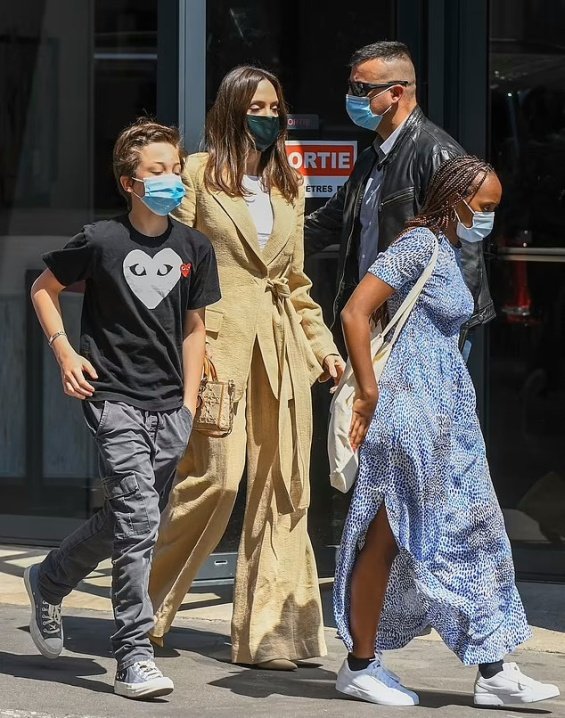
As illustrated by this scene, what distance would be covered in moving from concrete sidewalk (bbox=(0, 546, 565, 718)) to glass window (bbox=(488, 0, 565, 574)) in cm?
51

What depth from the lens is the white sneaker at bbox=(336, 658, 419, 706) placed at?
4.70m

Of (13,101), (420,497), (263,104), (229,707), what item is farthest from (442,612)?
(13,101)

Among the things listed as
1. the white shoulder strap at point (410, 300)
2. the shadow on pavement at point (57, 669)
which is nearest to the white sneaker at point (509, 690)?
the white shoulder strap at point (410, 300)

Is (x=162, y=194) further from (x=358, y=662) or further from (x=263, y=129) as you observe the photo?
(x=358, y=662)

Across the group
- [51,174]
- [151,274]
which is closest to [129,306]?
[151,274]

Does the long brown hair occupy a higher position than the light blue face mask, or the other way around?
the long brown hair

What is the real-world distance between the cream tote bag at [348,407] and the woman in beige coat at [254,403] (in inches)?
Answer: 23.1

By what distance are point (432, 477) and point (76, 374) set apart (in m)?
1.09

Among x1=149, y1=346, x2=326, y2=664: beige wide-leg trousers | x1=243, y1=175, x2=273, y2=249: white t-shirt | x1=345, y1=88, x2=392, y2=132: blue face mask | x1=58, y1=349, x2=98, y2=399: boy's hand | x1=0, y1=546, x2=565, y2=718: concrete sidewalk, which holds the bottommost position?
x1=0, y1=546, x2=565, y2=718: concrete sidewalk

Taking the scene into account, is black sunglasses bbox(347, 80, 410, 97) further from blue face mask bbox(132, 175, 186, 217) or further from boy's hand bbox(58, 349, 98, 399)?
boy's hand bbox(58, 349, 98, 399)

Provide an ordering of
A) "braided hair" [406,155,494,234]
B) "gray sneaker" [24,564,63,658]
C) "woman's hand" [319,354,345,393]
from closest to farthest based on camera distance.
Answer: "braided hair" [406,155,494,234]
"gray sneaker" [24,564,63,658]
"woman's hand" [319,354,345,393]

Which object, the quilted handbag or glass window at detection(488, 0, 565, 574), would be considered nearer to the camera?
the quilted handbag

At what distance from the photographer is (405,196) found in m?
5.25

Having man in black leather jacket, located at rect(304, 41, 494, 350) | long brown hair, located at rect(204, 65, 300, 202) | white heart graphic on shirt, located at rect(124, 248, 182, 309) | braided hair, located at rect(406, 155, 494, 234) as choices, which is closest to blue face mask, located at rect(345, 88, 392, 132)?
man in black leather jacket, located at rect(304, 41, 494, 350)
